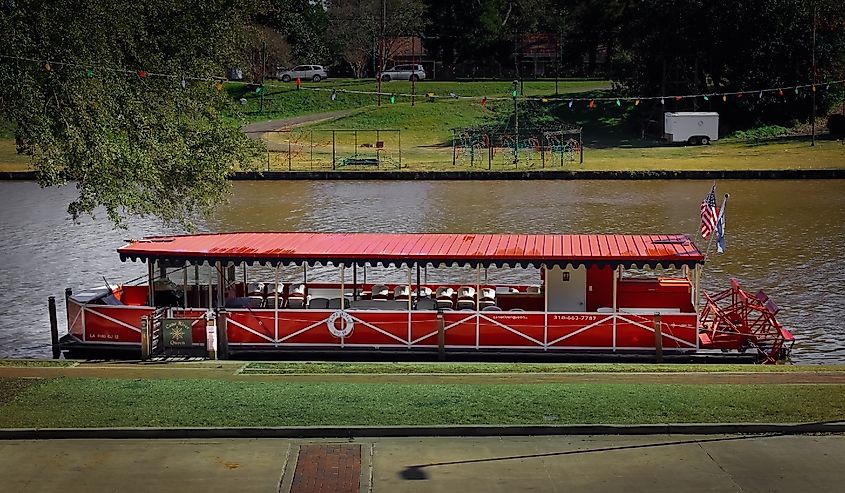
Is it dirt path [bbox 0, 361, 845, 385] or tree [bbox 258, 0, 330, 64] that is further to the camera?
tree [bbox 258, 0, 330, 64]

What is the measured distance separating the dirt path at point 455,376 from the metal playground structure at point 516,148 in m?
41.6

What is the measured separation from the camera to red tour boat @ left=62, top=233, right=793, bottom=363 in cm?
2384

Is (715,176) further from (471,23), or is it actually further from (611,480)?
(471,23)

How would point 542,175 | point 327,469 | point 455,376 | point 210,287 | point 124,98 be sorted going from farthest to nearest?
point 542,175 → point 124,98 → point 210,287 → point 455,376 → point 327,469

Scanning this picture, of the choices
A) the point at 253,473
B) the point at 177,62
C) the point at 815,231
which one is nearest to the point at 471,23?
the point at 815,231

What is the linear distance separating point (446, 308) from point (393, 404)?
23.9ft

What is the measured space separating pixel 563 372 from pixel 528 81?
81.4 m

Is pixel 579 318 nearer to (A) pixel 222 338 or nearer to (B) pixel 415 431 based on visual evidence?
(A) pixel 222 338

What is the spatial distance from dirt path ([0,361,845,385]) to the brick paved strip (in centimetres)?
395

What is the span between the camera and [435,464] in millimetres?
15469

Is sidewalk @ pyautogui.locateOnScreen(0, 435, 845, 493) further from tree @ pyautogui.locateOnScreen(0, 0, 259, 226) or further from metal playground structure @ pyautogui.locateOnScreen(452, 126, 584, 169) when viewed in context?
metal playground structure @ pyautogui.locateOnScreen(452, 126, 584, 169)

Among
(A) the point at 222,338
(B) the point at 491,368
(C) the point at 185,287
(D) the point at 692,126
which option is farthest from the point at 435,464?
(D) the point at 692,126

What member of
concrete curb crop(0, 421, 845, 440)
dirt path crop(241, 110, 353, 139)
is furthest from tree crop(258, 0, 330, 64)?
concrete curb crop(0, 421, 845, 440)

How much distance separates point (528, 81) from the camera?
10025cm
